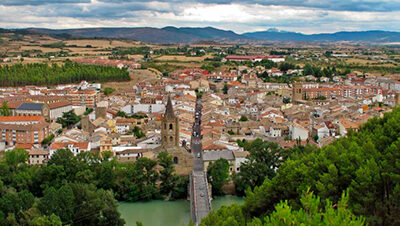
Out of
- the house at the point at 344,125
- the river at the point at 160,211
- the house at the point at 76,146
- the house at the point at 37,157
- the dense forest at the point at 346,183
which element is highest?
the dense forest at the point at 346,183

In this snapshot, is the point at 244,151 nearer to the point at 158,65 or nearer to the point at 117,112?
the point at 117,112

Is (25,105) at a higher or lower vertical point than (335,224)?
lower

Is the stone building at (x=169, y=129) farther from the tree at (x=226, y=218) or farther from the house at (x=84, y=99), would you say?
the house at (x=84, y=99)

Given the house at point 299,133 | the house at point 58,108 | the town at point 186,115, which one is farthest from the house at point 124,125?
the house at point 299,133

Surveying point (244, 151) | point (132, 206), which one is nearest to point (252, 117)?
point (244, 151)

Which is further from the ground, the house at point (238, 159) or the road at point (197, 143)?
the house at point (238, 159)

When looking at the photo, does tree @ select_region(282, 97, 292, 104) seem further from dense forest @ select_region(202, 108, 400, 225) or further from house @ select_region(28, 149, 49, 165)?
dense forest @ select_region(202, 108, 400, 225)

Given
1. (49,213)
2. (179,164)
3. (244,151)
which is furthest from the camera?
(244,151)
